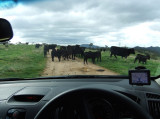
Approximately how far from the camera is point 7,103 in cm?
336

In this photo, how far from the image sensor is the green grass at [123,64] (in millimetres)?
4450

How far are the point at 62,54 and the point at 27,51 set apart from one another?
3.04 ft

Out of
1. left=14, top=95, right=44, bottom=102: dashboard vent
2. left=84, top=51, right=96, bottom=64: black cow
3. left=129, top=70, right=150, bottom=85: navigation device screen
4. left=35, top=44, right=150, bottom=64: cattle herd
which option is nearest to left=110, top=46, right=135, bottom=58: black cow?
left=35, top=44, right=150, bottom=64: cattle herd

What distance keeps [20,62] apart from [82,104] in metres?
3.42

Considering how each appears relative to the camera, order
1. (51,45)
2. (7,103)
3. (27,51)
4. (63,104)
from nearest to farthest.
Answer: (63,104) → (7,103) → (51,45) → (27,51)

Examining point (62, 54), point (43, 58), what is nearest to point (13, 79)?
point (43, 58)

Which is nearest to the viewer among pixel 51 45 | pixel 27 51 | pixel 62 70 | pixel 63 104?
pixel 63 104

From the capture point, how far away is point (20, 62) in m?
5.45

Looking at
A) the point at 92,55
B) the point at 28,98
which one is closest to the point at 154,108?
the point at 28,98

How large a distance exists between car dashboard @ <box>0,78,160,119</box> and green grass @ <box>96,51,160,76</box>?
2.06 feet

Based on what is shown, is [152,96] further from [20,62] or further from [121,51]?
[20,62]

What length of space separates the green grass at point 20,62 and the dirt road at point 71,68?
0.16m

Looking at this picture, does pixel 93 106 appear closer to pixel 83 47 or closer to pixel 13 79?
pixel 13 79

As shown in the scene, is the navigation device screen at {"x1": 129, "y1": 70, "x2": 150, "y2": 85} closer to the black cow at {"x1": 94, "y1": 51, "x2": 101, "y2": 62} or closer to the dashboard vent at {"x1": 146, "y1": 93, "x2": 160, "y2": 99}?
the dashboard vent at {"x1": 146, "y1": 93, "x2": 160, "y2": 99}
